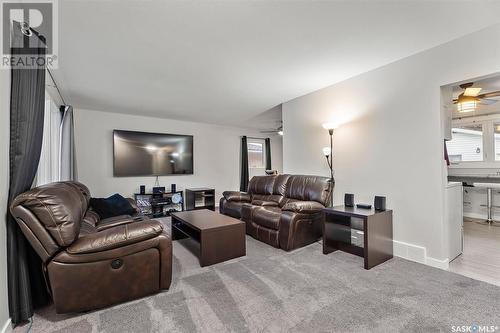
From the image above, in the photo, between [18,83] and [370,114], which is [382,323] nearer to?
[370,114]

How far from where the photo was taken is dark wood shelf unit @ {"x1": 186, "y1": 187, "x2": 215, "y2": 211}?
5.50m

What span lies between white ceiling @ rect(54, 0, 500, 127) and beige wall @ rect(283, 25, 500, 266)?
18 centimetres

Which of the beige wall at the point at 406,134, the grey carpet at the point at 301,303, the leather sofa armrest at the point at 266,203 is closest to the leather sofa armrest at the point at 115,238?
the grey carpet at the point at 301,303

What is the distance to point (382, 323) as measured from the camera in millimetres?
1562

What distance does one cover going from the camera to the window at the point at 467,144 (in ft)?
15.2

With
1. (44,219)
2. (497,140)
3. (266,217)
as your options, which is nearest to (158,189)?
(266,217)

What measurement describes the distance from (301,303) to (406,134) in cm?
229

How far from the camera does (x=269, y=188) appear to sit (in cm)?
420

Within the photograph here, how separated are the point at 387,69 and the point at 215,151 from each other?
450 centimetres

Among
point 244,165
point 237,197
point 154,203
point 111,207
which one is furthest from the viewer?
point 244,165

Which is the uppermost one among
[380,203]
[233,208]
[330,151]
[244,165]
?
[330,151]

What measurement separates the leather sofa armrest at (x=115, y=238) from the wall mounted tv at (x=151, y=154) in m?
3.59

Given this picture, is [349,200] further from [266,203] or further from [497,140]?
[497,140]

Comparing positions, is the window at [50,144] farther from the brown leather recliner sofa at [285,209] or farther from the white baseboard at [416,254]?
the white baseboard at [416,254]
